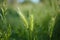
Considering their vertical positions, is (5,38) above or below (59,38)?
above

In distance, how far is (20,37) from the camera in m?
2.41

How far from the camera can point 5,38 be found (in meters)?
1.57

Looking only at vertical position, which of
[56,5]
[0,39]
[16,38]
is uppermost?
[56,5]

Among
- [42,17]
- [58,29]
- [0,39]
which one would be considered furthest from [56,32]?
[0,39]

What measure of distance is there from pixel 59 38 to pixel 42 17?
3.20ft

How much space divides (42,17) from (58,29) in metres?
0.66

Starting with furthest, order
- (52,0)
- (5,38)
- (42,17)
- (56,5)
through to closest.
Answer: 1. (42,17)
2. (52,0)
3. (56,5)
4. (5,38)

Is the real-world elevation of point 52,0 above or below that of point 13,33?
above

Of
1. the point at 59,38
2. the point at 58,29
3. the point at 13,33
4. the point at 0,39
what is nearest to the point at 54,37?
the point at 59,38

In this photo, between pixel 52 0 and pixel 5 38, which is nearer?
pixel 5 38

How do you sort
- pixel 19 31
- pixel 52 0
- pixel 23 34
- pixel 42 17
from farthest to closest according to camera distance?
pixel 42 17, pixel 19 31, pixel 23 34, pixel 52 0

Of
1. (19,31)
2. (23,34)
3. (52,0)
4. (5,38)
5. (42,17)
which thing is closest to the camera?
(5,38)

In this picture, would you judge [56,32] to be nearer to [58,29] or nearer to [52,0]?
[58,29]

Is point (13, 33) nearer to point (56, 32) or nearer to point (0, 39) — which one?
point (56, 32)
